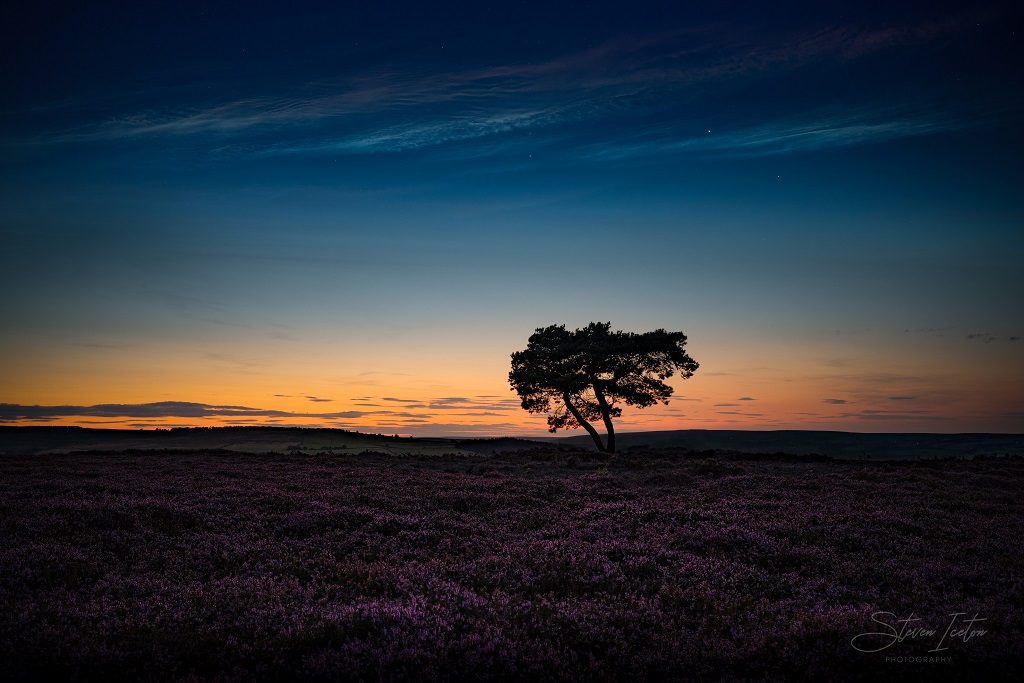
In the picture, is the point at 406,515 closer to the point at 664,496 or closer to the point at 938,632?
the point at 664,496

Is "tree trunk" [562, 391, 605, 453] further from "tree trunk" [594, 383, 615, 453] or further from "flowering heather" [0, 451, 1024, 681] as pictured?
"flowering heather" [0, 451, 1024, 681]

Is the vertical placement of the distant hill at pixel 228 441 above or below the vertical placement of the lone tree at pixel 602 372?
below

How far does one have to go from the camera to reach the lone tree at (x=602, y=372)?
4762 centimetres

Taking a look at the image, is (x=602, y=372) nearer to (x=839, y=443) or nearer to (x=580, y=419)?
(x=580, y=419)

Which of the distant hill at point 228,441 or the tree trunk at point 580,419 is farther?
the tree trunk at point 580,419

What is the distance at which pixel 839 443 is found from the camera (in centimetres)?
5022

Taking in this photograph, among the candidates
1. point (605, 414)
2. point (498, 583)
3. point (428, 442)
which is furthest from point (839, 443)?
point (498, 583)

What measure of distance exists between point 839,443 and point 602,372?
73.9 ft

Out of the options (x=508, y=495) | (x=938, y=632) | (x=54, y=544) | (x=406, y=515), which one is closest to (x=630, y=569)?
(x=938, y=632)

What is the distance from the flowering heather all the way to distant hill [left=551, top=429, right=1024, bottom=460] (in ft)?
93.1

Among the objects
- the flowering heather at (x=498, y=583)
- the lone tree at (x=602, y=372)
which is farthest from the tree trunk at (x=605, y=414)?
the flowering heather at (x=498, y=583)

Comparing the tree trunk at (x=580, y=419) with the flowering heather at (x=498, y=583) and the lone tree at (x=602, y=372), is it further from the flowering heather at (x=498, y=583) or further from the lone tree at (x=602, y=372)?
the flowering heather at (x=498, y=583)

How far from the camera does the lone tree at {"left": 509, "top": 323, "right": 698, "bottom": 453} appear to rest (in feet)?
156

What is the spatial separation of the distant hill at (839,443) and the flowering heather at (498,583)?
28377 millimetres
